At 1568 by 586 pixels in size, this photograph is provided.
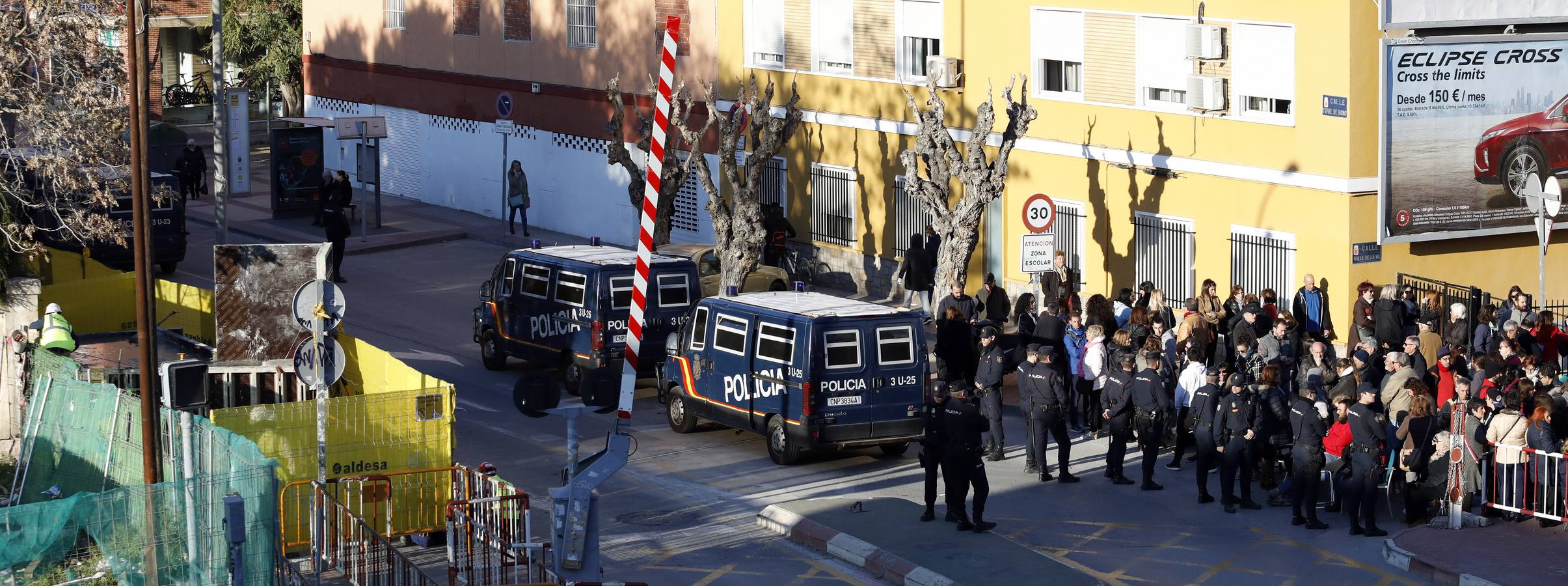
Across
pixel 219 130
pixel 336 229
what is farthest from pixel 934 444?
pixel 219 130

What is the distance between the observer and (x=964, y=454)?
1705 centimetres

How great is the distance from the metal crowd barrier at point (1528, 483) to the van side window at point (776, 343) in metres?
6.77

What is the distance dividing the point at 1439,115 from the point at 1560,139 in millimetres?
2427

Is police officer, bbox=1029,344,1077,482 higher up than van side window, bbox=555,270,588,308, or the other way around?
van side window, bbox=555,270,588,308

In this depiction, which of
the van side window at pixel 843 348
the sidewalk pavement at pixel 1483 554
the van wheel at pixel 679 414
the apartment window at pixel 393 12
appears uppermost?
the apartment window at pixel 393 12

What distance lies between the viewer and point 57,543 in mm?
13430

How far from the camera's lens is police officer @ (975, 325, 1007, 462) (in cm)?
1955

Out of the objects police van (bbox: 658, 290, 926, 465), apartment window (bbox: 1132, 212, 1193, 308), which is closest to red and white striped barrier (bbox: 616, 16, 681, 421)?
police van (bbox: 658, 290, 926, 465)

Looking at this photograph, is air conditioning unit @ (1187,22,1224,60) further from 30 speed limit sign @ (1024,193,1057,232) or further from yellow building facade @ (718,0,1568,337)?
30 speed limit sign @ (1024,193,1057,232)

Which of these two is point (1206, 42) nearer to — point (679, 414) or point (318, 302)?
point (679, 414)

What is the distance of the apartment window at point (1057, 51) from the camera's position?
92.8 feet

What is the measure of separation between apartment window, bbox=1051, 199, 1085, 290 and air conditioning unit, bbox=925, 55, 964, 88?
2781mm

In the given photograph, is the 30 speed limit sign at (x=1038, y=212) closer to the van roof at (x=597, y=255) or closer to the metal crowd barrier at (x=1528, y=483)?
the van roof at (x=597, y=255)

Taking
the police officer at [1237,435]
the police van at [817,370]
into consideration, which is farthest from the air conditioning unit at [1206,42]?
the police officer at [1237,435]
